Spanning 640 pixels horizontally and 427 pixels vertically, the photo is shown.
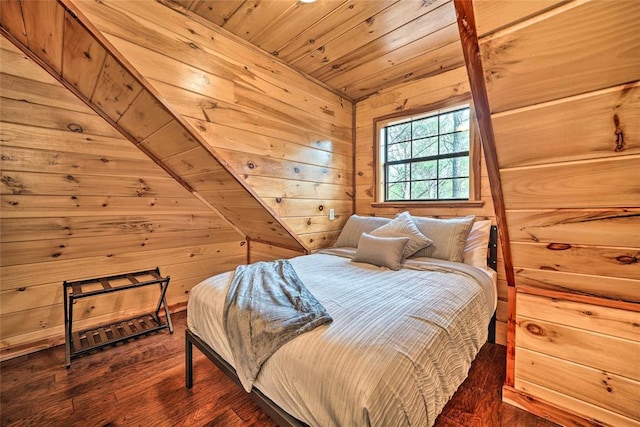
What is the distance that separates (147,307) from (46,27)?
234 centimetres

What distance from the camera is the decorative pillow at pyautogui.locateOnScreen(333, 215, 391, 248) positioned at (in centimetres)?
261

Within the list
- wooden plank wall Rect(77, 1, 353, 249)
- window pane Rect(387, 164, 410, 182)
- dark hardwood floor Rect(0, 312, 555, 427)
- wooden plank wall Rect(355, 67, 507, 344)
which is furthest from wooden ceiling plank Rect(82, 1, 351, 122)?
dark hardwood floor Rect(0, 312, 555, 427)

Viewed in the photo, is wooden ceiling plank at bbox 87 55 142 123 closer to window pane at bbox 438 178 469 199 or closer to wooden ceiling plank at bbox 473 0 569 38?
wooden ceiling plank at bbox 473 0 569 38

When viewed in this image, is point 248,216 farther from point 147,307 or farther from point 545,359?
point 545,359

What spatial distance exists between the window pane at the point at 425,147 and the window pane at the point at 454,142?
0.07 meters

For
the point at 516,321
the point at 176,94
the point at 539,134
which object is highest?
the point at 176,94

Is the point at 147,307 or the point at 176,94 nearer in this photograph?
the point at 176,94

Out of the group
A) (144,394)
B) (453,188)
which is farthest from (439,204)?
(144,394)

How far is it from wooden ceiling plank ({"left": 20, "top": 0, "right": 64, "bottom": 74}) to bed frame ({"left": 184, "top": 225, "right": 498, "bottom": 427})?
180 centimetres

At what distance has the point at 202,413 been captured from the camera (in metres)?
1.46

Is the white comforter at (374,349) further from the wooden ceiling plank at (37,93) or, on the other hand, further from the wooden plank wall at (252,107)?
the wooden ceiling plank at (37,93)

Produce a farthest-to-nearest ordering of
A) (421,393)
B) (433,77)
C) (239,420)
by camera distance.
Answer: (433,77) < (239,420) < (421,393)

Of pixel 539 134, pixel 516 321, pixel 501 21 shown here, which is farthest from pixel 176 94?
pixel 516 321

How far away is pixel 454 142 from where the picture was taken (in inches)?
99.3
